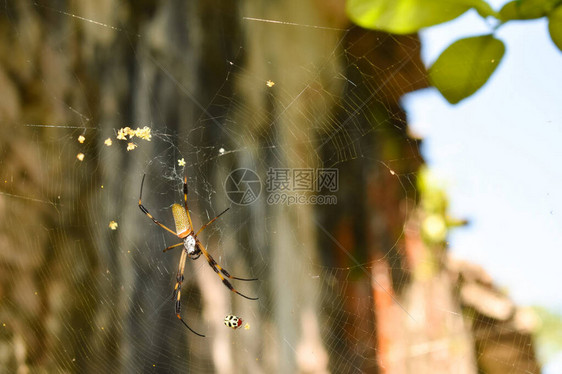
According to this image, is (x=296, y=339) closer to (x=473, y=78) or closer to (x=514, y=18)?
(x=473, y=78)

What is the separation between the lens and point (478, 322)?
97 centimetres

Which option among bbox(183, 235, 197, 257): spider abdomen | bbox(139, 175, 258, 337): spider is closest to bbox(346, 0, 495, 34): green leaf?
bbox(139, 175, 258, 337): spider

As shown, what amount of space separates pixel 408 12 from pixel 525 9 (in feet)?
0.70

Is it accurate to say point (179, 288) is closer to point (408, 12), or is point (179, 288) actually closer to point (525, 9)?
point (408, 12)

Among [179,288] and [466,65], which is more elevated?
[466,65]

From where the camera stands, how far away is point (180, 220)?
1.07 metres

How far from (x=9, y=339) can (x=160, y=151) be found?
1.86 feet

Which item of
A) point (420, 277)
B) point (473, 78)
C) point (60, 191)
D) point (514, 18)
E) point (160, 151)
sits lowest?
point (420, 277)

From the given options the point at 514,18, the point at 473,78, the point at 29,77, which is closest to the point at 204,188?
the point at 29,77

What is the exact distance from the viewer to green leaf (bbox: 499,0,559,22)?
840mm

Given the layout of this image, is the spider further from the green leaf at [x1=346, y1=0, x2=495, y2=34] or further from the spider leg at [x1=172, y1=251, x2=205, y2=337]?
the green leaf at [x1=346, y1=0, x2=495, y2=34]

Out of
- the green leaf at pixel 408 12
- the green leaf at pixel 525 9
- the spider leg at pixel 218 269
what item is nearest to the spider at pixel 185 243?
the spider leg at pixel 218 269

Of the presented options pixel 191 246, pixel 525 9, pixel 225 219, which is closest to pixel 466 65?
pixel 525 9

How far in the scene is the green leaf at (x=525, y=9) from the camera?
0.84 m
